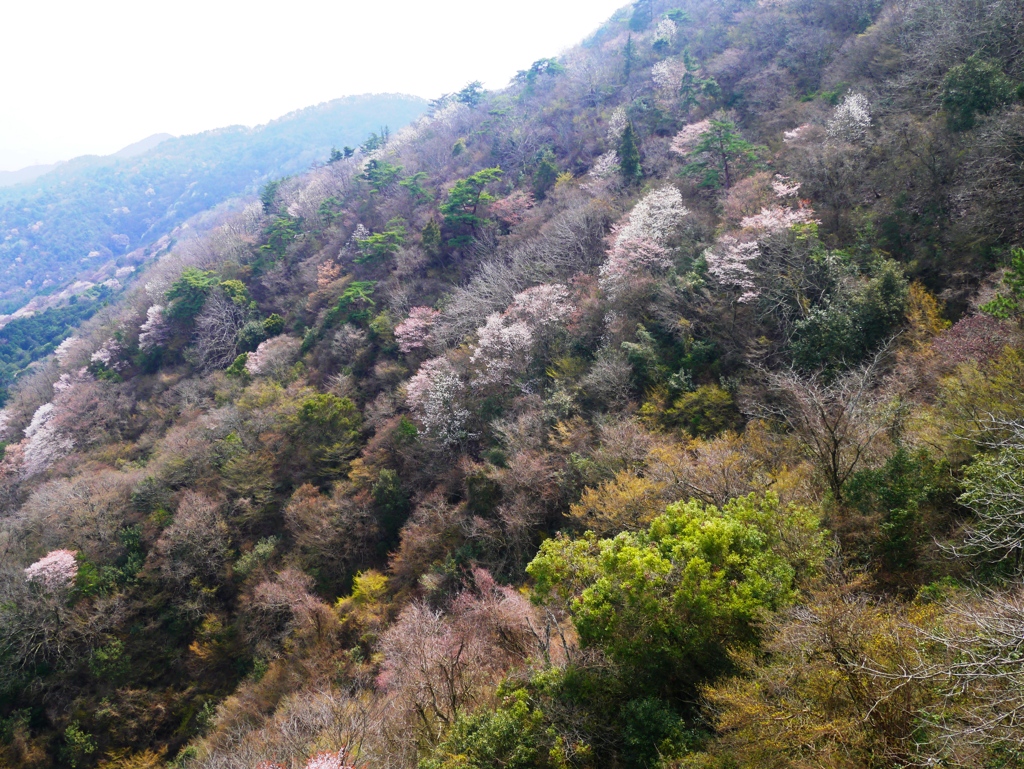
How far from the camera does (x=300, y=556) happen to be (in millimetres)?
22688

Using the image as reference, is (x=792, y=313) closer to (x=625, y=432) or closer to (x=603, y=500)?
(x=625, y=432)

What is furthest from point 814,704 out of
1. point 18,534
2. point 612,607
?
point 18,534

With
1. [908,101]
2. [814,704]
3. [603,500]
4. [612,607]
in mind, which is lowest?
[603,500]

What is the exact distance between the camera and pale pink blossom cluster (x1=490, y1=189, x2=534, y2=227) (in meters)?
35.2

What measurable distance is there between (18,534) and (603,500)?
31715mm

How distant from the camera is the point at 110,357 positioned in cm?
4250

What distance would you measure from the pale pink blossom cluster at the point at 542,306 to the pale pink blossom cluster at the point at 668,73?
1008 inches

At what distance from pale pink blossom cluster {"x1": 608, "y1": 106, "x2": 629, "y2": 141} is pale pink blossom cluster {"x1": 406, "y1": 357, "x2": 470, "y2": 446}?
24.8 metres

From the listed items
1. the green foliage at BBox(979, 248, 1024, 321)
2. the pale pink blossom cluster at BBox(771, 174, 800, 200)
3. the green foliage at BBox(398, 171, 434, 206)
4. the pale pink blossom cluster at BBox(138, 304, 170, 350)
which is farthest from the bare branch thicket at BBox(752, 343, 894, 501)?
the pale pink blossom cluster at BBox(138, 304, 170, 350)

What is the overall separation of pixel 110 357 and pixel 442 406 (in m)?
38.3

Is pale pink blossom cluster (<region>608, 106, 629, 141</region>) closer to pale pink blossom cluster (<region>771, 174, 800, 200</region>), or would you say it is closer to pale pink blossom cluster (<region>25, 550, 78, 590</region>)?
pale pink blossom cluster (<region>771, 174, 800, 200</region>)

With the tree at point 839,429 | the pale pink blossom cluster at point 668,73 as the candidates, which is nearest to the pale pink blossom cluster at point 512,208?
the pale pink blossom cluster at point 668,73

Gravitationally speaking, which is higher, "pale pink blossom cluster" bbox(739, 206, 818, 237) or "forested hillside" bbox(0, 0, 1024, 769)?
"pale pink blossom cluster" bbox(739, 206, 818, 237)

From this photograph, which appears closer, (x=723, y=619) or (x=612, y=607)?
(x=723, y=619)
